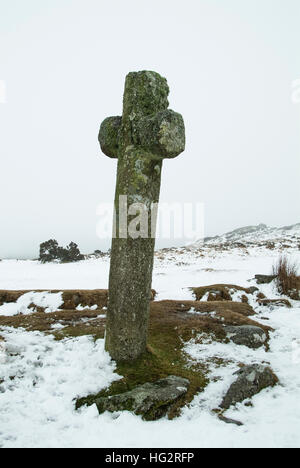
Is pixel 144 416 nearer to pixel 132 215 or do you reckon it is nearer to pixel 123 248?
pixel 123 248

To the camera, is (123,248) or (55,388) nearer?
(55,388)

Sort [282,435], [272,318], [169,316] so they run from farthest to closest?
[272,318] < [169,316] < [282,435]

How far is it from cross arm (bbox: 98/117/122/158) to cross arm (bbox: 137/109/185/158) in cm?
51

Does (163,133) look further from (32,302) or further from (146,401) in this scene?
(32,302)

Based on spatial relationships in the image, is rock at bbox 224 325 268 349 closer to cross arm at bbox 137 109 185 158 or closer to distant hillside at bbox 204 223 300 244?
cross arm at bbox 137 109 185 158

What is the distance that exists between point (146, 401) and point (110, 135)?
339 centimetres

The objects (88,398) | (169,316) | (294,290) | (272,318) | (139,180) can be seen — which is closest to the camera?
(88,398)

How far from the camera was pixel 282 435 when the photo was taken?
7.58 feet

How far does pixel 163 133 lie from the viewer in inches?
128

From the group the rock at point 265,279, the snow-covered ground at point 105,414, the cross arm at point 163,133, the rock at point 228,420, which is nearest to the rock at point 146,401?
the snow-covered ground at point 105,414

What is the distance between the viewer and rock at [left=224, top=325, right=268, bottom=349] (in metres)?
4.48

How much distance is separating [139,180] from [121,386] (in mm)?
2505

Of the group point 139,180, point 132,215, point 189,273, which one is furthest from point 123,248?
point 189,273

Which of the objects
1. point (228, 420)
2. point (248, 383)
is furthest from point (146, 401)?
point (248, 383)
